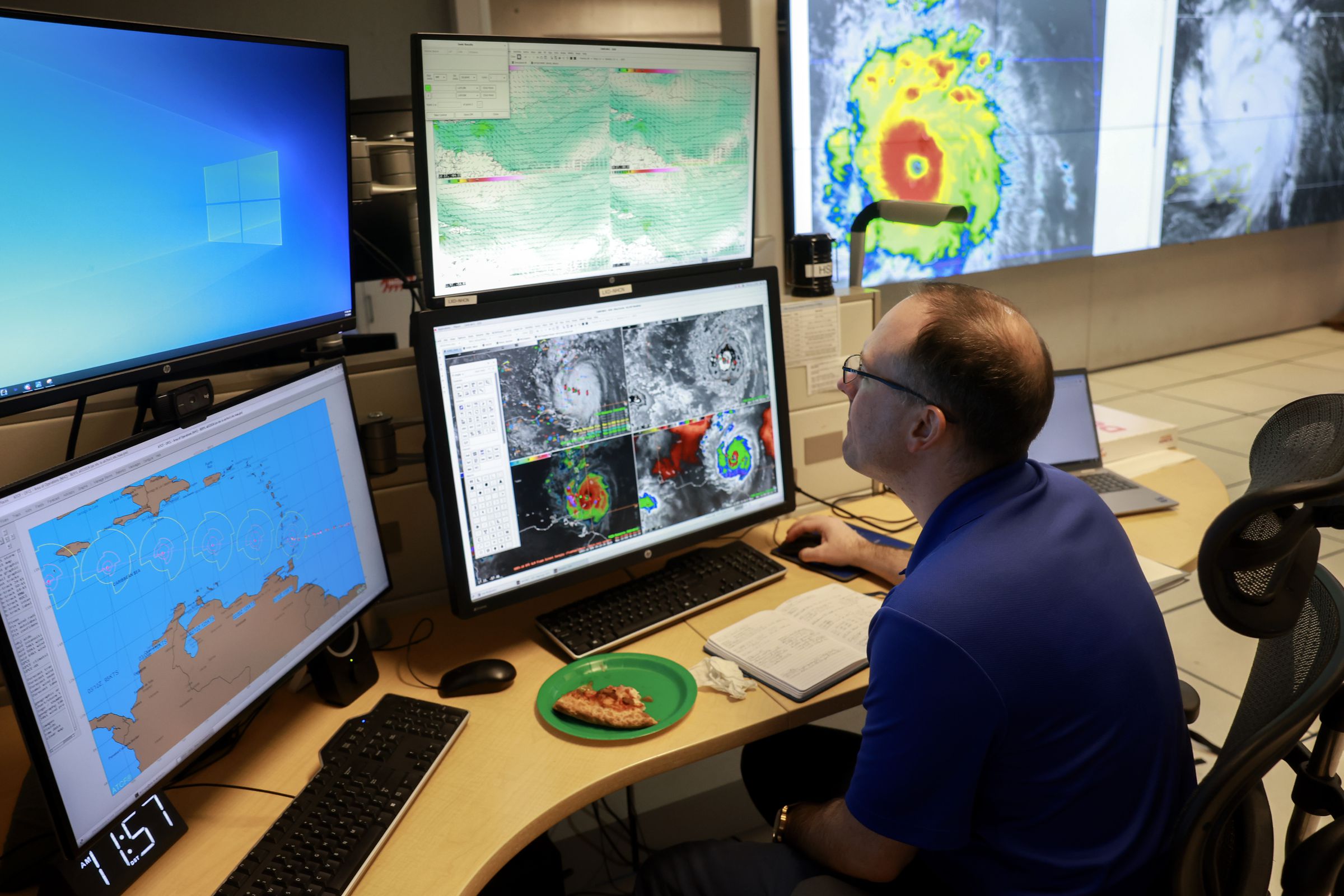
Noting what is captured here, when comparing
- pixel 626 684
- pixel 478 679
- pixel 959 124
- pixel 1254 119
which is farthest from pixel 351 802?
pixel 1254 119

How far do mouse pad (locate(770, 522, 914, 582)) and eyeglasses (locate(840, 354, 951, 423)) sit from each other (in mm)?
466

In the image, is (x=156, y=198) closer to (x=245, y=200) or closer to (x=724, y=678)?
(x=245, y=200)

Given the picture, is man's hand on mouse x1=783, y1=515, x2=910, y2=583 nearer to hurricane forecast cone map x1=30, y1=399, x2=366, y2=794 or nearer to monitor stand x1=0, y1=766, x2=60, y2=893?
hurricane forecast cone map x1=30, y1=399, x2=366, y2=794

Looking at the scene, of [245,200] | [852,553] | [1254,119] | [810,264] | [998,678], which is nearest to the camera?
[998,678]

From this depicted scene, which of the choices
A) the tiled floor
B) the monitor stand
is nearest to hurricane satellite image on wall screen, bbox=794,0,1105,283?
the tiled floor

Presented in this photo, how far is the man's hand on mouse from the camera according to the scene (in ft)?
5.28

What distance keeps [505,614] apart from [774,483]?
1.83 feet

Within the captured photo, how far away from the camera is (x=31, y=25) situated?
A: 0.90m

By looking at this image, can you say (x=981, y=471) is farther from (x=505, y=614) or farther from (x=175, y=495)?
(x=175, y=495)

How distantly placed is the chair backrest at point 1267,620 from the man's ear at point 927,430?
333 millimetres

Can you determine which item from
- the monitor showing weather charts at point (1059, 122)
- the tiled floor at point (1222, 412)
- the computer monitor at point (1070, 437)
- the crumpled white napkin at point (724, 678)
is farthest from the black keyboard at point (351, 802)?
the monitor showing weather charts at point (1059, 122)

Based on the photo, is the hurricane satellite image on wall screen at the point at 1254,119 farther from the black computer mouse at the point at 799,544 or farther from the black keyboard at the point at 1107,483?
the black computer mouse at the point at 799,544

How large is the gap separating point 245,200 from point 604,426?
0.62 metres

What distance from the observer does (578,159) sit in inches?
59.8
